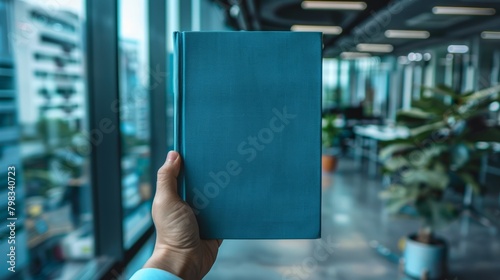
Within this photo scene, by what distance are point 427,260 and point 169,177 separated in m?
2.89

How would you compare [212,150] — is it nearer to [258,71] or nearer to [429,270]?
[258,71]

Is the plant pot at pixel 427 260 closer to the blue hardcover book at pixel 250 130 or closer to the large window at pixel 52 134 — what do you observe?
the large window at pixel 52 134

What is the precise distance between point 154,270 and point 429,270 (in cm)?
284

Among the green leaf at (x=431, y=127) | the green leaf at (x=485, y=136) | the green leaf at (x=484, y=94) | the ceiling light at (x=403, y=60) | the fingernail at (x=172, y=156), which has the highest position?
the ceiling light at (x=403, y=60)

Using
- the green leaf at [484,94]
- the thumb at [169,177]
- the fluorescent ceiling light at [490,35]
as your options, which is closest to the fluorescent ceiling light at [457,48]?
the fluorescent ceiling light at [490,35]

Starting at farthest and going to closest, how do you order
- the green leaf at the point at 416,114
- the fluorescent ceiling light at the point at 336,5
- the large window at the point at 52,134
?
the fluorescent ceiling light at the point at 336,5, the green leaf at the point at 416,114, the large window at the point at 52,134

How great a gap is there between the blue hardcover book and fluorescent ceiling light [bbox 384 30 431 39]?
711 cm

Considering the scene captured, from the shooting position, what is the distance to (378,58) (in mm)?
12125

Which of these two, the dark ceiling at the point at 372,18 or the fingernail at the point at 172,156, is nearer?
the fingernail at the point at 172,156

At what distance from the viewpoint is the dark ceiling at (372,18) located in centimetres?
494

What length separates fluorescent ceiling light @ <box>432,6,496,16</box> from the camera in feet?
16.4

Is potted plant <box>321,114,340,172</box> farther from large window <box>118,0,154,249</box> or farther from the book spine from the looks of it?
the book spine

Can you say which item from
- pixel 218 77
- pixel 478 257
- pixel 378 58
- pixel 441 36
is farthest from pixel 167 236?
pixel 378 58

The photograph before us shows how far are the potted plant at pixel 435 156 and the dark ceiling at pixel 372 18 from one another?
2.18m
